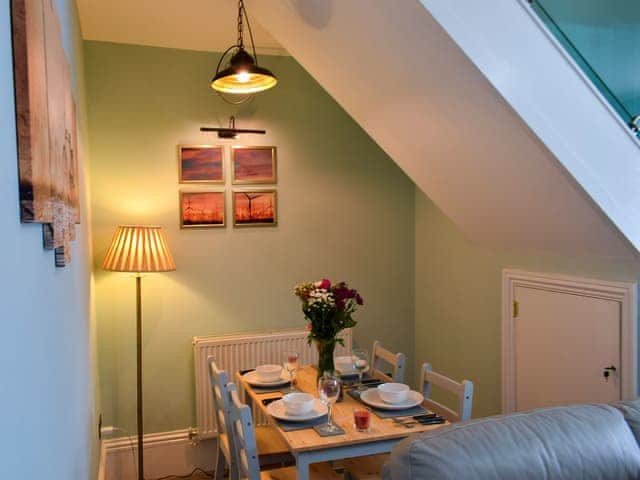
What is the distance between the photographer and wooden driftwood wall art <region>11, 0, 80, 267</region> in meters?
0.81

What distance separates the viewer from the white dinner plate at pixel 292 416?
2164 mm

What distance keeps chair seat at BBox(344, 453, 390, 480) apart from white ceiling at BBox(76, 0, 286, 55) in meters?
2.46

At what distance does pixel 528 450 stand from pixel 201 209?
2636 mm

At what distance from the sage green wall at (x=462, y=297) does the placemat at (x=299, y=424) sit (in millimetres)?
1519

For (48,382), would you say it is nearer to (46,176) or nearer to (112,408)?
(46,176)

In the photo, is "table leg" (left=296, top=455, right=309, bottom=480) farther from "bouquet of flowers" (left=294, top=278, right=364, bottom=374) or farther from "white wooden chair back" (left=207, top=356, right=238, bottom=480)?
"bouquet of flowers" (left=294, top=278, right=364, bottom=374)

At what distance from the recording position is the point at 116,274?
11.0ft

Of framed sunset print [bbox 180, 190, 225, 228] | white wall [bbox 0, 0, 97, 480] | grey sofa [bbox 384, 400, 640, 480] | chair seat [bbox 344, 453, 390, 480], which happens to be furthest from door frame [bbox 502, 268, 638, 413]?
white wall [bbox 0, 0, 97, 480]

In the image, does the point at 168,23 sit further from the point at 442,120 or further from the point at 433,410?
the point at 433,410

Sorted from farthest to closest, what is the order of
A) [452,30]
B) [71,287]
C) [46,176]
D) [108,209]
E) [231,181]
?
[231,181] < [108,209] < [452,30] < [71,287] < [46,176]

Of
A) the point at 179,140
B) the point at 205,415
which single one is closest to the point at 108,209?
the point at 179,140

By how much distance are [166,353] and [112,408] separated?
0.47 metres

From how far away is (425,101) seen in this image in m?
2.44

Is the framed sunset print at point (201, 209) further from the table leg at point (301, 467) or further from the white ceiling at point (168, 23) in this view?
the table leg at point (301, 467)
